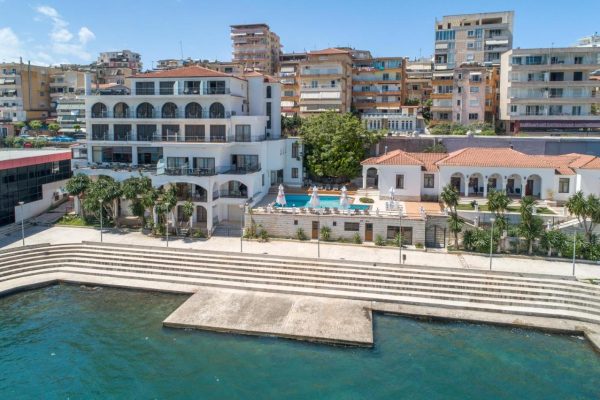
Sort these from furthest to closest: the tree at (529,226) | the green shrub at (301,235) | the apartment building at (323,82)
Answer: the apartment building at (323,82)
the green shrub at (301,235)
the tree at (529,226)

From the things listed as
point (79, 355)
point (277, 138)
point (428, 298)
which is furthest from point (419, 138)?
point (79, 355)

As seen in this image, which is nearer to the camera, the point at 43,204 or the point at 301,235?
the point at 301,235

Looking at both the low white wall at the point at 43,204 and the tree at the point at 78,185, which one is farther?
the tree at the point at 78,185

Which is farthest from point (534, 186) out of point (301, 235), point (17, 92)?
point (17, 92)

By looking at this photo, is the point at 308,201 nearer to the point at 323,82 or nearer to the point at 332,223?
the point at 332,223

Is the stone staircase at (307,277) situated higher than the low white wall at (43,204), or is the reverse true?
the low white wall at (43,204)

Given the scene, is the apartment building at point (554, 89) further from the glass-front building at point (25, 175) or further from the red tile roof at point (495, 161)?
the glass-front building at point (25, 175)

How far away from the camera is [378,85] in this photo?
6925cm

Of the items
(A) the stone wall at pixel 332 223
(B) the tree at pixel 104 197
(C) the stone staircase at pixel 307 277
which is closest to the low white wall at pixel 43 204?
(B) the tree at pixel 104 197

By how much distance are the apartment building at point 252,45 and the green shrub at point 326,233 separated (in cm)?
6973

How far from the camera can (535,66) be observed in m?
58.4

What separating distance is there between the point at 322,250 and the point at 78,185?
2027 centimetres

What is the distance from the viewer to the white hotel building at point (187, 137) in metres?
40.0

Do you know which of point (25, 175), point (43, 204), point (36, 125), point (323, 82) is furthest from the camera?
point (36, 125)
